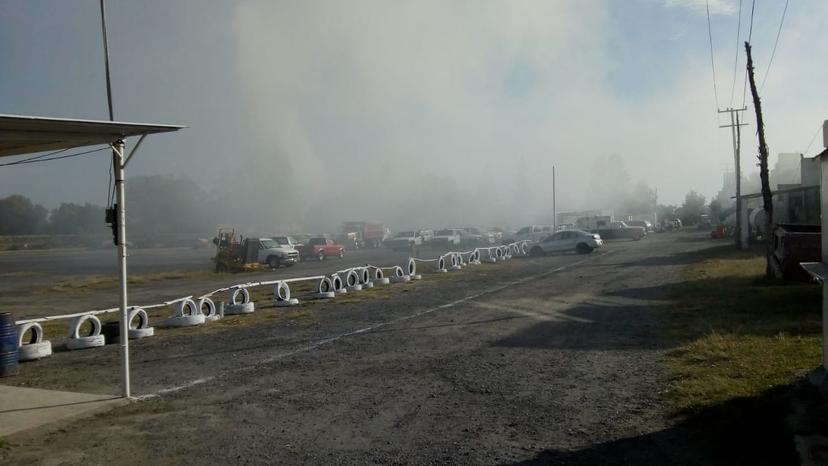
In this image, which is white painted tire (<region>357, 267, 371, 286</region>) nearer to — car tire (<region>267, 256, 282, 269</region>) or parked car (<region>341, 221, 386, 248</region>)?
car tire (<region>267, 256, 282, 269</region>)

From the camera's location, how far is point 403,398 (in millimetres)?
7441

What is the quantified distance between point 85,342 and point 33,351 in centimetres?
115

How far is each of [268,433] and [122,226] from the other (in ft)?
10.9

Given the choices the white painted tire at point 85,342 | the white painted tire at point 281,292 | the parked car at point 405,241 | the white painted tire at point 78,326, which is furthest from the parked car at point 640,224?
the white painted tire at point 85,342

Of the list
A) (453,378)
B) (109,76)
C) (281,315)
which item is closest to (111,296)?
(281,315)

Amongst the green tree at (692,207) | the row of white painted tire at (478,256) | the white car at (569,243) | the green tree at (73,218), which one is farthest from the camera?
the green tree at (692,207)

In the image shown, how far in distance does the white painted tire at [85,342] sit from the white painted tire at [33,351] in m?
0.74

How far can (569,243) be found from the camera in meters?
39.2

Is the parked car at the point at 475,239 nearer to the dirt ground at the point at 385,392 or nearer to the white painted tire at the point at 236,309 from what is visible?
the white painted tire at the point at 236,309

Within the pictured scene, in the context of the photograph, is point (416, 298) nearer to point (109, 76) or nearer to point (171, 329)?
point (171, 329)

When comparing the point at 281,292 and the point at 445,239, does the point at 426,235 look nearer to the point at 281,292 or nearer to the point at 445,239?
the point at 445,239

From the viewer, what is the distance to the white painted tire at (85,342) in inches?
463

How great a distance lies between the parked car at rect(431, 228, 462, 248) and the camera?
2148 inches

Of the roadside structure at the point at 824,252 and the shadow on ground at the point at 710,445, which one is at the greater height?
the roadside structure at the point at 824,252
